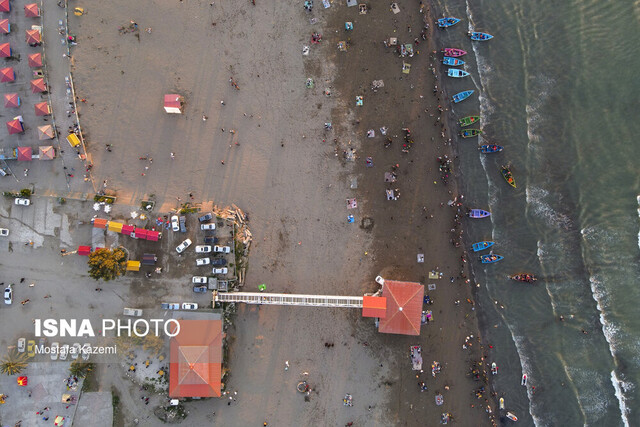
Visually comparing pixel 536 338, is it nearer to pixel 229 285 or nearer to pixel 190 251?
pixel 229 285

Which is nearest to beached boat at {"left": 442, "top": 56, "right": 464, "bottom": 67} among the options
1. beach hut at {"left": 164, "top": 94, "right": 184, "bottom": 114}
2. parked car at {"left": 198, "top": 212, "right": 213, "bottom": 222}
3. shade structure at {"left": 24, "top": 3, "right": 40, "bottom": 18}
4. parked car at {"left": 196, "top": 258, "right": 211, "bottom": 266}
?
beach hut at {"left": 164, "top": 94, "right": 184, "bottom": 114}

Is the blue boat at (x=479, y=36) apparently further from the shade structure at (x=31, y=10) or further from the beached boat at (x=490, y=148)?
the shade structure at (x=31, y=10)

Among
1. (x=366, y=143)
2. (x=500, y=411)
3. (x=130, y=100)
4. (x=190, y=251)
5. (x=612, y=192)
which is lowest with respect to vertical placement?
(x=500, y=411)

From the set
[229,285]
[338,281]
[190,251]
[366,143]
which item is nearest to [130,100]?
[190,251]

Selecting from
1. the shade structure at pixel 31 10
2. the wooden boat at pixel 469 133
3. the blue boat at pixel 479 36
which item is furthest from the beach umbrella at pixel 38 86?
the blue boat at pixel 479 36

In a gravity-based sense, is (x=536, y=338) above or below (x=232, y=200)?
below

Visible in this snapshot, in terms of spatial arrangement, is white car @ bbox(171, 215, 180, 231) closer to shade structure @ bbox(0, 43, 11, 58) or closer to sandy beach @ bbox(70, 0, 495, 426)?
sandy beach @ bbox(70, 0, 495, 426)

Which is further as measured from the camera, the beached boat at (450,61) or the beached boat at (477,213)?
the beached boat at (450,61)
